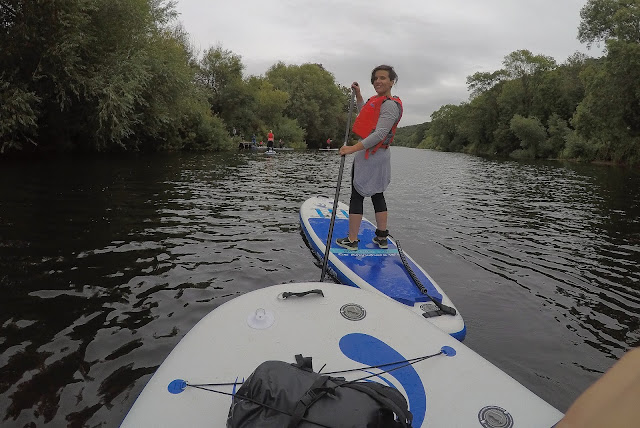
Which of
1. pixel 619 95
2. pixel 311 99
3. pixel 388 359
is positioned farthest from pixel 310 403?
pixel 311 99

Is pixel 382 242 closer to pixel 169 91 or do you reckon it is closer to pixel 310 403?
pixel 310 403

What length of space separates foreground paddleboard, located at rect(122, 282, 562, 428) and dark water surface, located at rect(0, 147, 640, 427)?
0.86 metres

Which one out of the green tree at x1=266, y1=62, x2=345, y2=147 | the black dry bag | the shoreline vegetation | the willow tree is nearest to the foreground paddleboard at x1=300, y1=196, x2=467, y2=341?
the black dry bag

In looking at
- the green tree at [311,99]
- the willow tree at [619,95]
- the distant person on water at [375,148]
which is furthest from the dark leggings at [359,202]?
the green tree at [311,99]

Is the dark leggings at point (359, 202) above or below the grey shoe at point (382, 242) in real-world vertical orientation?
above

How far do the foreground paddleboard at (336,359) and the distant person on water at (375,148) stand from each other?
6.64ft

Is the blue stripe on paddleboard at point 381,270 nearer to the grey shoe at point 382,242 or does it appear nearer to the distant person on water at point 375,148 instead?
the grey shoe at point 382,242

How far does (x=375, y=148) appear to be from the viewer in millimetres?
5031

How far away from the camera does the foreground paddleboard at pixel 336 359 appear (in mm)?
2189

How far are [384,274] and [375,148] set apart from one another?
153cm

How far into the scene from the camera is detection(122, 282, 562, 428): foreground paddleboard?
2.19 metres

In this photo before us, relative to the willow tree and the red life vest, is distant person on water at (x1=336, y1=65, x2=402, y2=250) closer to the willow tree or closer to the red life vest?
the red life vest

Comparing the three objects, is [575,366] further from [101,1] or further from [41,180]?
[101,1]

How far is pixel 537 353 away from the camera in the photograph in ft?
12.6
